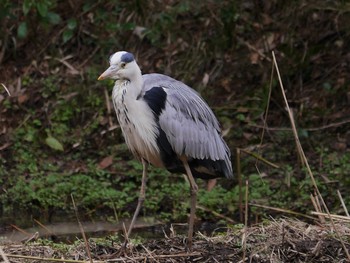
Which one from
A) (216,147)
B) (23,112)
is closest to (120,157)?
(23,112)

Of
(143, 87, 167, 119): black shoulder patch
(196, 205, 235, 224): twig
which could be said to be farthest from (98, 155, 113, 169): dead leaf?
(143, 87, 167, 119): black shoulder patch

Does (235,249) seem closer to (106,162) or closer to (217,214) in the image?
(217,214)

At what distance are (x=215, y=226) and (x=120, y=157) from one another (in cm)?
156

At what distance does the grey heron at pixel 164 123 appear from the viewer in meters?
6.13

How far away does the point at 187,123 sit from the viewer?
635 cm

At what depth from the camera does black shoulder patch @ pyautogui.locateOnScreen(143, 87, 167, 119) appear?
243 inches

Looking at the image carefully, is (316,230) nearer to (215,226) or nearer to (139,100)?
(139,100)

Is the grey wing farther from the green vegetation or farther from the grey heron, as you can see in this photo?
the green vegetation

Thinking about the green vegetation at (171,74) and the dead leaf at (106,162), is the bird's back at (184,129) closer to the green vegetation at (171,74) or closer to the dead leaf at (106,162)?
the green vegetation at (171,74)

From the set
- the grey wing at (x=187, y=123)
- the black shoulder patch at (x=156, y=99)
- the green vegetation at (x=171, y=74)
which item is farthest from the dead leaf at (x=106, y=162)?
the black shoulder patch at (x=156, y=99)

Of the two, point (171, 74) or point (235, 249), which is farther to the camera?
point (171, 74)

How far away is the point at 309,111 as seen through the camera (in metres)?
9.80

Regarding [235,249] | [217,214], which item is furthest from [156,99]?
[217,214]

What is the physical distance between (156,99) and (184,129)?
299mm
